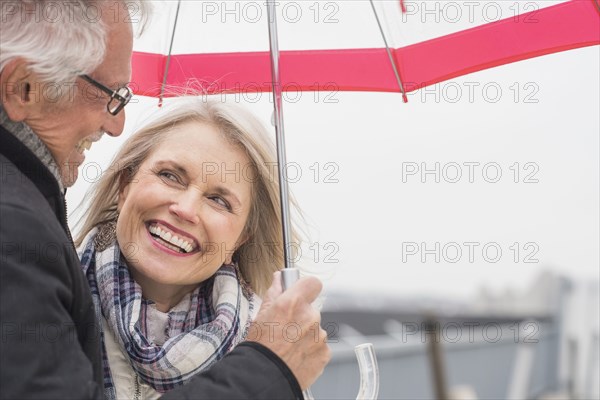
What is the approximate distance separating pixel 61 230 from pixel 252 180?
36.0 inches

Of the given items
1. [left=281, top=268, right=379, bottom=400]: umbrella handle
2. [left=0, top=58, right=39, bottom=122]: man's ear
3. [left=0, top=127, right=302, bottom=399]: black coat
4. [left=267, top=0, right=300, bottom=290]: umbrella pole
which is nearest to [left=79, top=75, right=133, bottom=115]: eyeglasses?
[left=0, top=58, right=39, bottom=122]: man's ear

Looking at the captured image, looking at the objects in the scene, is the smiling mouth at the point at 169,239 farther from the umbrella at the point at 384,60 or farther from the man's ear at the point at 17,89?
the man's ear at the point at 17,89

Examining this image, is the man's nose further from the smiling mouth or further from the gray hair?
the smiling mouth

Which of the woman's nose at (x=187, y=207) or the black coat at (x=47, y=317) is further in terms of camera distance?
the woman's nose at (x=187, y=207)

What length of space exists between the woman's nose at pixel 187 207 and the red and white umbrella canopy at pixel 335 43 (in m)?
0.42

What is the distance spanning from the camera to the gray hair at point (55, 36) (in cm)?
147

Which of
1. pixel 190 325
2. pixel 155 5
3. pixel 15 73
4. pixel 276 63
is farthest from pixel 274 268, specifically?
pixel 15 73

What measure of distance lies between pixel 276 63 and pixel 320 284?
0.62 metres

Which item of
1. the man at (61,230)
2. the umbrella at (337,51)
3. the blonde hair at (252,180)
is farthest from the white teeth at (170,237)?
the umbrella at (337,51)

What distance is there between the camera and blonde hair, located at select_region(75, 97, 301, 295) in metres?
2.24

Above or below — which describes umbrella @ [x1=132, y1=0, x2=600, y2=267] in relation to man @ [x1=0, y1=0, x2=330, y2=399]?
Result: above

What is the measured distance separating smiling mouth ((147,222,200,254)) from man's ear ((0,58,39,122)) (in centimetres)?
61

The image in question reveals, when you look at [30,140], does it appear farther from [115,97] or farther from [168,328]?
[168,328]

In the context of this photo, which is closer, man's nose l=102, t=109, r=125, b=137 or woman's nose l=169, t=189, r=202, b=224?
man's nose l=102, t=109, r=125, b=137
